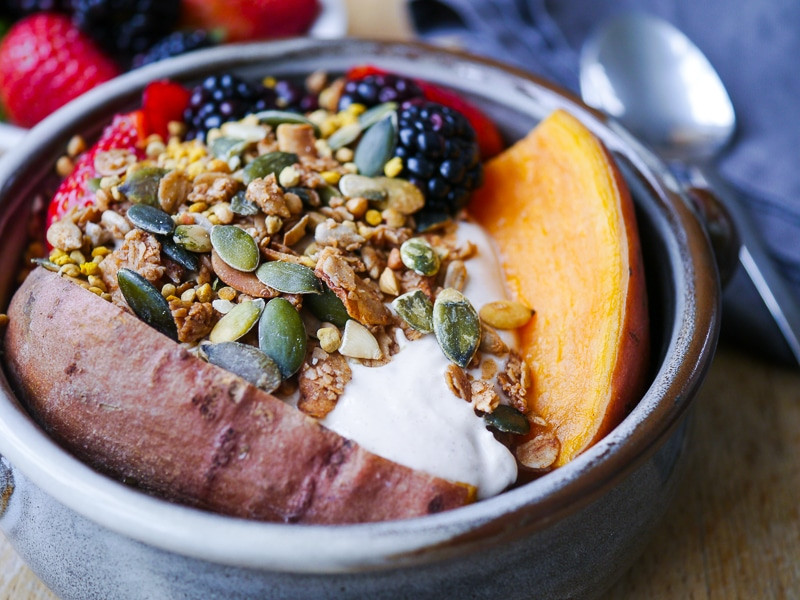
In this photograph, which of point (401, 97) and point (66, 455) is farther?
point (401, 97)

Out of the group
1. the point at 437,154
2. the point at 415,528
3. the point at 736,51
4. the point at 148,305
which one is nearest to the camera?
the point at 415,528

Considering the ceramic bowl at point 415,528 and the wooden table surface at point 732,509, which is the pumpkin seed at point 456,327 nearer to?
the ceramic bowl at point 415,528

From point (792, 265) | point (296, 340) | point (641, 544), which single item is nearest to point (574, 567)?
point (641, 544)

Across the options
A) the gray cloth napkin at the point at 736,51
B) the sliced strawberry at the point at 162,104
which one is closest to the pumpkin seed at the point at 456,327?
the sliced strawberry at the point at 162,104

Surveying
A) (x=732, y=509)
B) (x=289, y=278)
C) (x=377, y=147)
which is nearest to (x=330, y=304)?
(x=289, y=278)

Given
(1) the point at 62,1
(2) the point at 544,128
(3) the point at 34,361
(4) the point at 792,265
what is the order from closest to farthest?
(3) the point at 34,361
(2) the point at 544,128
(4) the point at 792,265
(1) the point at 62,1

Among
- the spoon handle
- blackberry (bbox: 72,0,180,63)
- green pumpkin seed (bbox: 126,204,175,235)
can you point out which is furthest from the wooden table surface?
blackberry (bbox: 72,0,180,63)

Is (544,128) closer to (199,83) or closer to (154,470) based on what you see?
(199,83)

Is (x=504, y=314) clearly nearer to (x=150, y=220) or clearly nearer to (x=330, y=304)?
(x=330, y=304)
